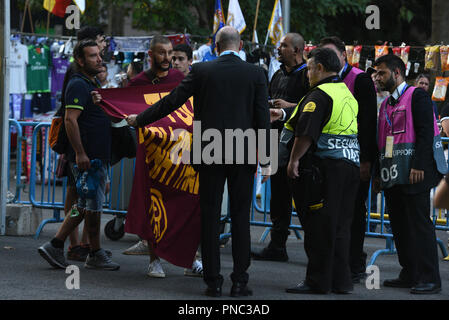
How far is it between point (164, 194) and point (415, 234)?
2.11 metres

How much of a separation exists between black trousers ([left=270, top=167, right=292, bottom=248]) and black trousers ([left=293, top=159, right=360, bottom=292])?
6.05ft

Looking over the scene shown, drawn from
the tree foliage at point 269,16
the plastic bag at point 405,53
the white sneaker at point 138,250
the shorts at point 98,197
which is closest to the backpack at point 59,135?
the shorts at point 98,197

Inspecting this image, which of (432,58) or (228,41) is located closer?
(228,41)

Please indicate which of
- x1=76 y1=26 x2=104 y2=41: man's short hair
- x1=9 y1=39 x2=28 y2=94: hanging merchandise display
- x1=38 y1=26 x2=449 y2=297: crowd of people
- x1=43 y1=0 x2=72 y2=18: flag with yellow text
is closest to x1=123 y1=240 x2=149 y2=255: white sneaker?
x1=38 y1=26 x2=449 y2=297: crowd of people

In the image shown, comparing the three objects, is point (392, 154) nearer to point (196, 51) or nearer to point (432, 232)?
point (432, 232)

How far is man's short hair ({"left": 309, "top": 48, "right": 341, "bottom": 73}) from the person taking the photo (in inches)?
287

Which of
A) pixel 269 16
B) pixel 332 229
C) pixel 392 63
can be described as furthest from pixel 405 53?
pixel 269 16

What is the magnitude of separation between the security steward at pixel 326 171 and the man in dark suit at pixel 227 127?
14.8 inches

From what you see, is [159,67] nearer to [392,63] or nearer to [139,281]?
[139,281]

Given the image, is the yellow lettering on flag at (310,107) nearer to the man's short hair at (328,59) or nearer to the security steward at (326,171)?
the security steward at (326,171)

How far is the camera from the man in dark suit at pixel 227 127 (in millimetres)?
7012

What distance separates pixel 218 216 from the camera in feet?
23.4

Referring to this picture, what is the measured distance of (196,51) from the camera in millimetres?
15273
